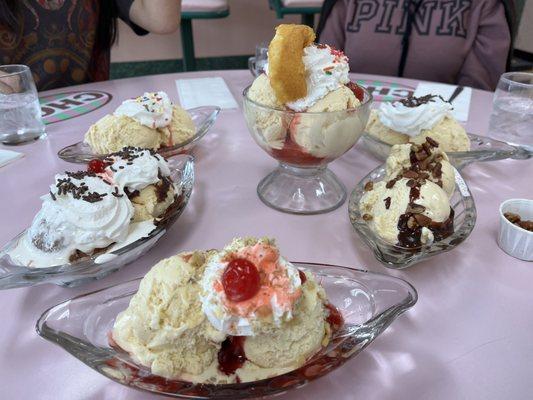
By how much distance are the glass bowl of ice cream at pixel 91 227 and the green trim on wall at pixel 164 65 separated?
3.69m

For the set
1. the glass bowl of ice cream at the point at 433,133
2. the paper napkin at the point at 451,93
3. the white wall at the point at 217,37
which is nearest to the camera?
the glass bowl of ice cream at the point at 433,133

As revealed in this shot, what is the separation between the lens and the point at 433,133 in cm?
107

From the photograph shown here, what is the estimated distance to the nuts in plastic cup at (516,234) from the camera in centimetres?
79

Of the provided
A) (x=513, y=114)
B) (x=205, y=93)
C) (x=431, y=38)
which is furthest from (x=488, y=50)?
(x=205, y=93)

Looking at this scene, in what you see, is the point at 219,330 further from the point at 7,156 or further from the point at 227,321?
the point at 7,156

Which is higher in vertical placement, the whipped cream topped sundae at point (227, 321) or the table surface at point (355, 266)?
the whipped cream topped sundae at point (227, 321)

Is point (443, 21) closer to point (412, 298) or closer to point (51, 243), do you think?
point (412, 298)

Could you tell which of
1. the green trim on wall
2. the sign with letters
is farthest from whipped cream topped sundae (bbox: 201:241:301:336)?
the green trim on wall

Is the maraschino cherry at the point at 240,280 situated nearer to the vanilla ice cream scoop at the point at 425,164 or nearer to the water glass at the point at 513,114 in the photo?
the vanilla ice cream scoop at the point at 425,164

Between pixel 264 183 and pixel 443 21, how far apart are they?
145 cm

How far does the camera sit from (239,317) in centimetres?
53

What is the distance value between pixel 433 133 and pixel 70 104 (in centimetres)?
118

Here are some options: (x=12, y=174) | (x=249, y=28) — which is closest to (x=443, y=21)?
(x=12, y=174)

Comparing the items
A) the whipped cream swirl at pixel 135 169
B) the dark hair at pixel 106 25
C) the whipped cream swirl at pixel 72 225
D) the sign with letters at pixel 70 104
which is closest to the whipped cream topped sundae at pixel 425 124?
the whipped cream swirl at pixel 135 169
